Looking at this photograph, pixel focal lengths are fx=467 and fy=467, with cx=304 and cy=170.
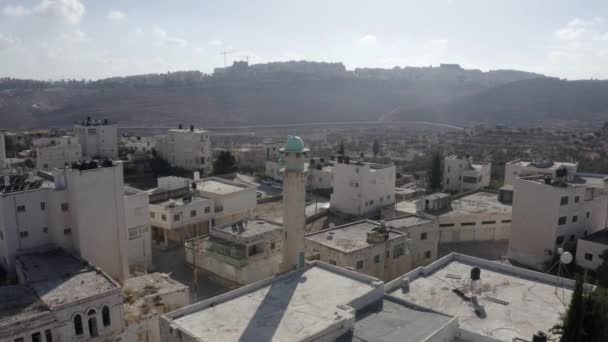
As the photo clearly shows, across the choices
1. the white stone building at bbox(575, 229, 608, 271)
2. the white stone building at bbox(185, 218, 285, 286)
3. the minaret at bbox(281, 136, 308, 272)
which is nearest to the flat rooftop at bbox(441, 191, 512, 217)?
the white stone building at bbox(575, 229, 608, 271)

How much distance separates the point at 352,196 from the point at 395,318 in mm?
25015

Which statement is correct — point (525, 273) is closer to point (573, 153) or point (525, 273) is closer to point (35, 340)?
point (35, 340)

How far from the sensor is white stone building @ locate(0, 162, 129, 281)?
21281mm

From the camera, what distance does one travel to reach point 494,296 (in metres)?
17.7

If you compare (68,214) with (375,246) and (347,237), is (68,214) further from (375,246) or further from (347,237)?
(375,246)

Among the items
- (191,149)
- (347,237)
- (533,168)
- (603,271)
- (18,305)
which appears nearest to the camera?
(18,305)

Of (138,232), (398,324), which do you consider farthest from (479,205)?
(138,232)

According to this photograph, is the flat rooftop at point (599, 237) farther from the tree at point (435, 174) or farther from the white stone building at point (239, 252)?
the tree at point (435, 174)

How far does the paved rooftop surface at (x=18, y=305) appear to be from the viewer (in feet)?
50.7

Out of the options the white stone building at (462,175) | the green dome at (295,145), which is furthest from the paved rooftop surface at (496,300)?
the white stone building at (462,175)

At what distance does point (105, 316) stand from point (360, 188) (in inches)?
1002

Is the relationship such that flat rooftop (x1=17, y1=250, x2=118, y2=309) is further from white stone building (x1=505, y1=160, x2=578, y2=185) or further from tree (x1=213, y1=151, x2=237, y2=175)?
tree (x1=213, y1=151, x2=237, y2=175)

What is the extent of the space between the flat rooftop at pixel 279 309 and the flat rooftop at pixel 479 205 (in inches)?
785

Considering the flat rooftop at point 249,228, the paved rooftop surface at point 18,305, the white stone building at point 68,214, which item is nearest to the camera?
the paved rooftop surface at point 18,305
